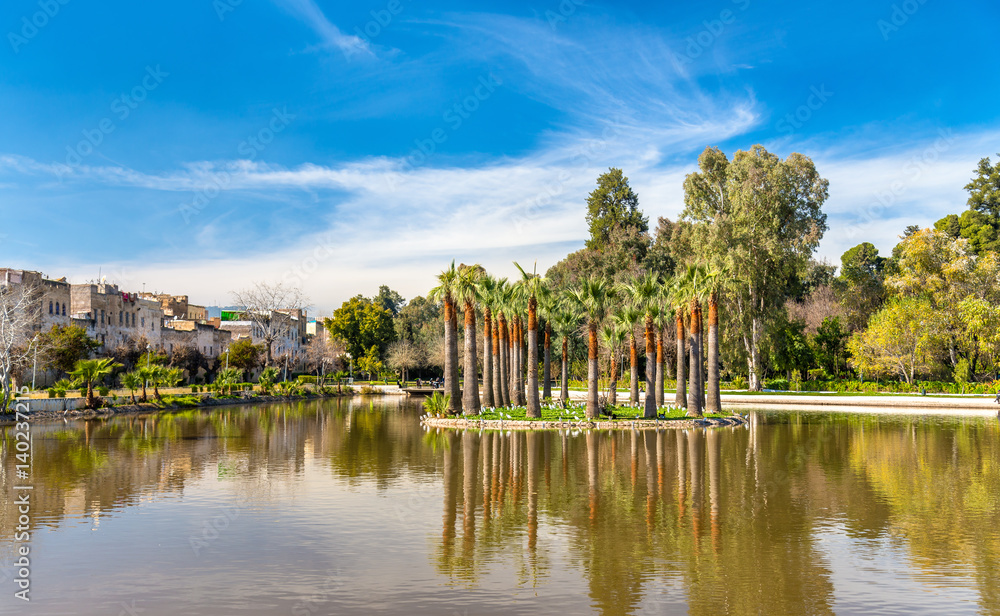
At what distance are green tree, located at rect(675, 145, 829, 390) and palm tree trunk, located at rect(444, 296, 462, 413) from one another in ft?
75.3

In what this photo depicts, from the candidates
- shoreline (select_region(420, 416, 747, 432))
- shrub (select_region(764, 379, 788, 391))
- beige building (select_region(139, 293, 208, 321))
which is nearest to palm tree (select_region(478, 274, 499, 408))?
shoreline (select_region(420, 416, 747, 432))

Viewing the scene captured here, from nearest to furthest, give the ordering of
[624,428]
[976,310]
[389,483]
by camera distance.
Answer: [389,483]
[624,428]
[976,310]

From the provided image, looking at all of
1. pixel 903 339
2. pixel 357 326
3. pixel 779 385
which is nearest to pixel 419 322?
pixel 357 326

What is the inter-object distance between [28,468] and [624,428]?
2291 centimetres

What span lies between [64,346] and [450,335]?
31.7 metres

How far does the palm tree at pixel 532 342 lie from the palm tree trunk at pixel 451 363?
12.4ft

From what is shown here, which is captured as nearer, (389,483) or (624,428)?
(389,483)

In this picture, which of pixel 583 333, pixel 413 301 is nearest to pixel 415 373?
pixel 413 301

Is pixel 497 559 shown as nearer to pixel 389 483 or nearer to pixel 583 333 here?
pixel 389 483

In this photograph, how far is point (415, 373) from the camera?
96625 millimetres

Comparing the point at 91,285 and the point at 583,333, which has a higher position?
the point at 91,285

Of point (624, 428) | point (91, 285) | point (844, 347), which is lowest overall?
point (624, 428)

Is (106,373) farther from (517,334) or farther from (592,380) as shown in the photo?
(592,380)

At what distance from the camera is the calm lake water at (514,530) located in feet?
31.0
